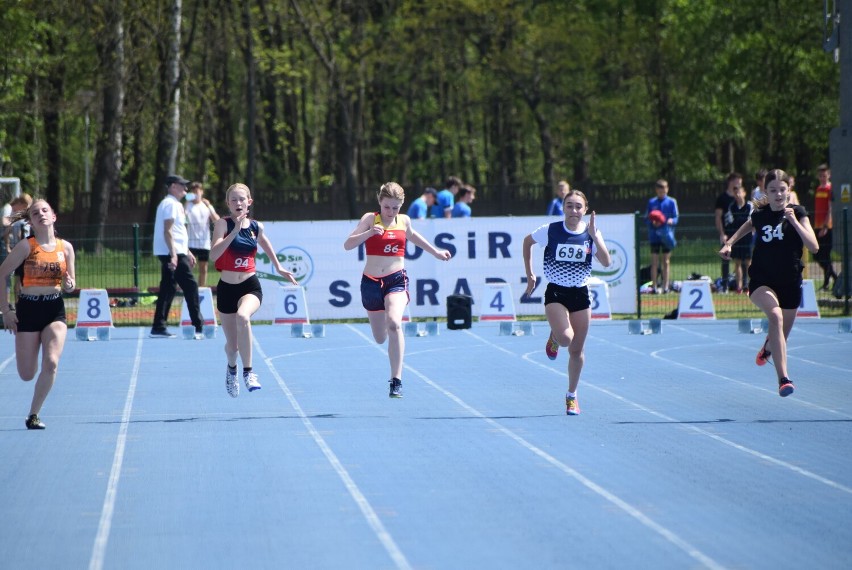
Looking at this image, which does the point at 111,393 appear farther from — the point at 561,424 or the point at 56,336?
the point at 561,424

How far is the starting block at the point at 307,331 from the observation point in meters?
19.5

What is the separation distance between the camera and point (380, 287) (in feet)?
41.2

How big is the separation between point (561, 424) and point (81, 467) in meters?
3.66

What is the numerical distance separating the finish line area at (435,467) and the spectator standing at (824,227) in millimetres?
7011

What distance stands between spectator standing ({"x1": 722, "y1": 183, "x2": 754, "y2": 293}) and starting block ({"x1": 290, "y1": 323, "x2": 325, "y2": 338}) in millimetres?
7251

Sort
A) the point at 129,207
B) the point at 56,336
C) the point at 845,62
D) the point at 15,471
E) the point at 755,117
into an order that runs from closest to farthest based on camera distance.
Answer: the point at 15,471
the point at 56,336
the point at 845,62
the point at 755,117
the point at 129,207

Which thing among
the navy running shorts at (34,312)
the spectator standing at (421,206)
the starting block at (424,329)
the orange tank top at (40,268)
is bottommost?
the starting block at (424,329)

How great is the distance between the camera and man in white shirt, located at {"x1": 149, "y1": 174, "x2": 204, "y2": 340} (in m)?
18.3

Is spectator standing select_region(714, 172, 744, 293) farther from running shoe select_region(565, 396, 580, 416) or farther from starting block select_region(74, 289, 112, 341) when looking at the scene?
running shoe select_region(565, 396, 580, 416)

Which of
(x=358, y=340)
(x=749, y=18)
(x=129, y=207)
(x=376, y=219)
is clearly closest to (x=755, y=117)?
(x=749, y=18)

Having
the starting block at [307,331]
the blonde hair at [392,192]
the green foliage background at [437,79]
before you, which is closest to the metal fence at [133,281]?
the starting block at [307,331]

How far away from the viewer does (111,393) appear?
1351 cm

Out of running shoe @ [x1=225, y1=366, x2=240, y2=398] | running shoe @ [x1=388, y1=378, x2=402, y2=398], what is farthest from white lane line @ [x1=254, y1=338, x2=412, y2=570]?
running shoe @ [x1=388, y1=378, x2=402, y2=398]

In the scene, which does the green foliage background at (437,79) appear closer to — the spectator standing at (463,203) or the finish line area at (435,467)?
the spectator standing at (463,203)
